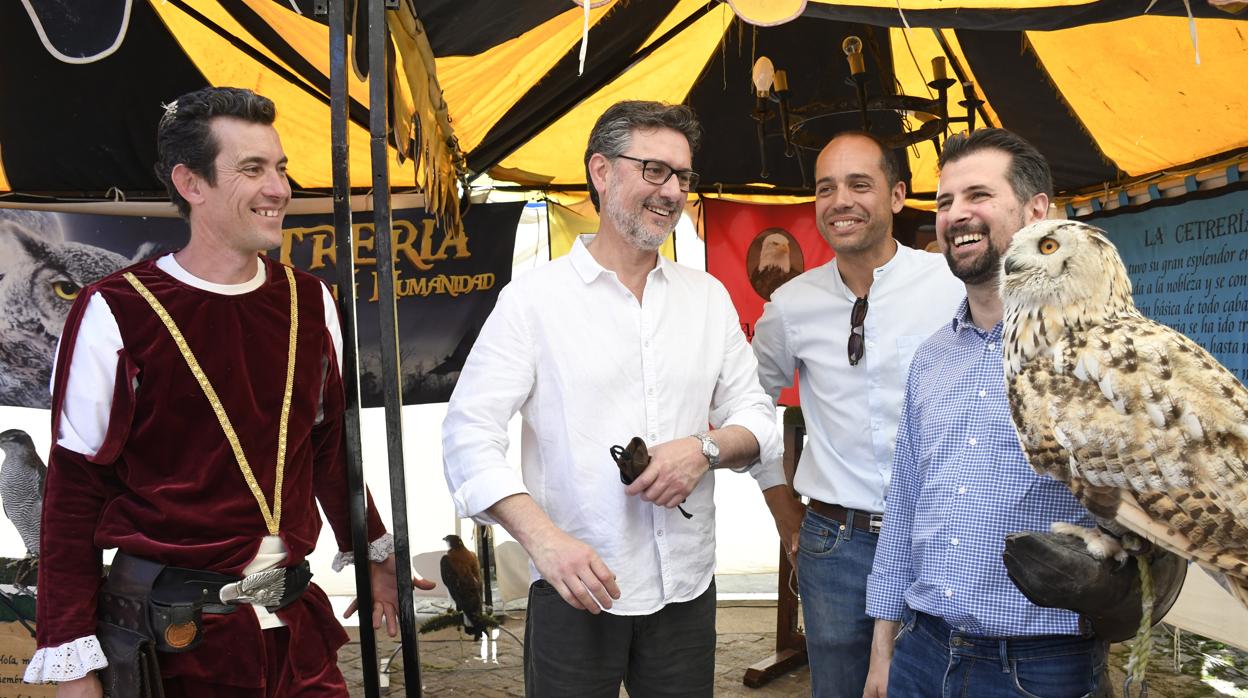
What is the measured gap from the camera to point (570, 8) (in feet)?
12.0

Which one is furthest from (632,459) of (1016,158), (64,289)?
(64,289)

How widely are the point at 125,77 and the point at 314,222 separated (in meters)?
1.62

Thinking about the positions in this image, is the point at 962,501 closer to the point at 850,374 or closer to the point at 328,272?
the point at 850,374

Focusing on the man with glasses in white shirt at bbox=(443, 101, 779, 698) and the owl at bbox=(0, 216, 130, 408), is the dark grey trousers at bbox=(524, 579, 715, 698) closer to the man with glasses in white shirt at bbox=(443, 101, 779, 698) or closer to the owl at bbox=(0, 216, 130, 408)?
the man with glasses in white shirt at bbox=(443, 101, 779, 698)

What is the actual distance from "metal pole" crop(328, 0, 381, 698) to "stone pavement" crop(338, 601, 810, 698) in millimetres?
3116

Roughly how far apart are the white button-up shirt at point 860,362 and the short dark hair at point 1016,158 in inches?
28.0

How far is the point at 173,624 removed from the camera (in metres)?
1.92

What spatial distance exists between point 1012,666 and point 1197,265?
3936mm

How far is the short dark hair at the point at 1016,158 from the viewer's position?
1.99 meters

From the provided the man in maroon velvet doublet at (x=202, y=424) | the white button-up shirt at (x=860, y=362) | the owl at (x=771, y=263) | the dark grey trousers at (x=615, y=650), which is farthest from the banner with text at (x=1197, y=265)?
the man in maroon velvet doublet at (x=202, y=424)

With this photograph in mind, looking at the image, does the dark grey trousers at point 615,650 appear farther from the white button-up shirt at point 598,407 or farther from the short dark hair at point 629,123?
the short dark hair at point 629,123

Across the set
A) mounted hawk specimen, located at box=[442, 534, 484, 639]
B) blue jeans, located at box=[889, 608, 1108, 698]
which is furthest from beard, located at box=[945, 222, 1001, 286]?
mounted hawk specimen, located at box=[442, 534, 484, 639]

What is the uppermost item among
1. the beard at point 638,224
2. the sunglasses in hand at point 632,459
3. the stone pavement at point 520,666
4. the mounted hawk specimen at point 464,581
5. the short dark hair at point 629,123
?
the short dark hair at point 629,123

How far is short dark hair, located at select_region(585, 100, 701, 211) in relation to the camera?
2254 mm
